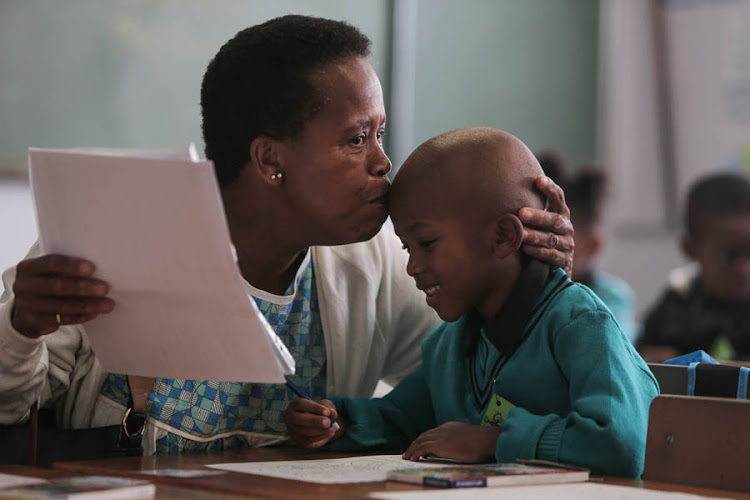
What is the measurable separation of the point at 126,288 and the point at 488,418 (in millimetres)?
508

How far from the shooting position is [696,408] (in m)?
1.13

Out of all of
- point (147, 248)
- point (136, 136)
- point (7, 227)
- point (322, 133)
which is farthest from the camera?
point (136, 136)

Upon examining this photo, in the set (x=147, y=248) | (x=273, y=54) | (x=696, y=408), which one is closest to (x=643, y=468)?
(x=696, y=408)

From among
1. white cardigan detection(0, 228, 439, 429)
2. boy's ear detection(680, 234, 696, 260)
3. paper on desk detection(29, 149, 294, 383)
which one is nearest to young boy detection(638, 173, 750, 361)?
boy's ear detection(680, 234, 696, 260)

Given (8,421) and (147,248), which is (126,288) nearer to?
(147,248)

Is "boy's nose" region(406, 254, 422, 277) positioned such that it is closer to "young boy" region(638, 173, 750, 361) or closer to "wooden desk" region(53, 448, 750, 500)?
"wooden desk" region(53, 448, 750, 500)

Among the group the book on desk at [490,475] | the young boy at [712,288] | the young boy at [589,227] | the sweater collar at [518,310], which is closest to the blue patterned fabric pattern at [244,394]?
the sweater collar at [518,310]

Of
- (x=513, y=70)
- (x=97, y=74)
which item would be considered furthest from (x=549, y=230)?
(x=513, y=70)

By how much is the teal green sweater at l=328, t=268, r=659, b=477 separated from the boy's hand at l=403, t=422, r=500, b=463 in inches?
1.2

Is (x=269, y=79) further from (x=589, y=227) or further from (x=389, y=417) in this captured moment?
(x=589, y=227)

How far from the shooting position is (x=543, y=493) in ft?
3.34

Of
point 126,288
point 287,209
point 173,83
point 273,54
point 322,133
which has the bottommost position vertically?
point 126,288

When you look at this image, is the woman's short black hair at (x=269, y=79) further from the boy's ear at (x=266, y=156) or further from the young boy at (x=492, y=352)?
the young boy at (x=492, y=352)

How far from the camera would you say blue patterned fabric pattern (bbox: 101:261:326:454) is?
1488 millimetres
